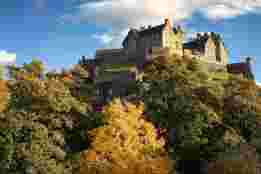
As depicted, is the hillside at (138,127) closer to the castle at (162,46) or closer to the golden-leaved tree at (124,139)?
the golden-leaved tree at (124,139)

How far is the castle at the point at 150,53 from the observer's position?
65188 mm

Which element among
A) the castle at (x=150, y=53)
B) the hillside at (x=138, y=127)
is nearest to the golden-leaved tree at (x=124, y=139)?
the hillside at (x=138, y=127)

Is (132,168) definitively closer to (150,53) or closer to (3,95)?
(3,95)

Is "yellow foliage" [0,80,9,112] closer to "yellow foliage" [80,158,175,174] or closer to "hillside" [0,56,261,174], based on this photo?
"hillside" [0,56,261,174]

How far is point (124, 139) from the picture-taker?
45.0 meters

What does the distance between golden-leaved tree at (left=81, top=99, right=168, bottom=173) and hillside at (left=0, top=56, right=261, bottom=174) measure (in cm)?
10

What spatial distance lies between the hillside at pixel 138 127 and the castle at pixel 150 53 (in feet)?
17.5

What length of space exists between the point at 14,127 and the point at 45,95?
6245 millimetres

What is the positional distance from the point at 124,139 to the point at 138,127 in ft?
7.83

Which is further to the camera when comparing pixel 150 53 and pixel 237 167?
pixel 150 53

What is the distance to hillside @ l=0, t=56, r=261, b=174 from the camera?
42062mm

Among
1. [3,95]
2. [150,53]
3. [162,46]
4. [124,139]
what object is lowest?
[124,139]

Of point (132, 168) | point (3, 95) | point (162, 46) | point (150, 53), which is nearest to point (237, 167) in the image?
point (132, 168)

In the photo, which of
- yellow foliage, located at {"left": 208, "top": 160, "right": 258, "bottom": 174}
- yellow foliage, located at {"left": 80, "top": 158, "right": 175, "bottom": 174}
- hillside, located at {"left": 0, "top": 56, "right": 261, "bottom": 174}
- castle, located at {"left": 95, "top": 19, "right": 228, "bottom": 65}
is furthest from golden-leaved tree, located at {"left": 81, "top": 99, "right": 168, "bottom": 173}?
castle, located at {"left": 95, "top": 19, "right": 228, "bottom": 65}
